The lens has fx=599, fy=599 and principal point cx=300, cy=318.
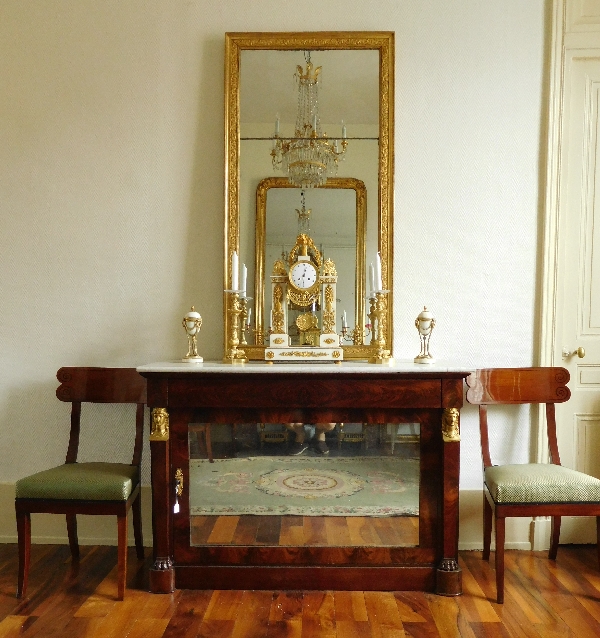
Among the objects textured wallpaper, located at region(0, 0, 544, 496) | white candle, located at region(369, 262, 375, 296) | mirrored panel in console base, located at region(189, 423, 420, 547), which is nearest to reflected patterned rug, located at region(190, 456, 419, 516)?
mirrored panel in console base, located at region(189, 423, 420, 547)

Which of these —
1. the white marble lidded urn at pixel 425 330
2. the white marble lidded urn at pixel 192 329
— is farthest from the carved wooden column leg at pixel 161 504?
the white marble lidded urn at pixel 425 330

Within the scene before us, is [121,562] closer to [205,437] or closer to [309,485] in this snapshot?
[205,437]

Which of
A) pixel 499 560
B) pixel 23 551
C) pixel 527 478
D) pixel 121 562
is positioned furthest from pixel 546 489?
pixel 23 551

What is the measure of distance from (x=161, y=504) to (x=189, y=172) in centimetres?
163

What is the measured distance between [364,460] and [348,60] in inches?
76.9

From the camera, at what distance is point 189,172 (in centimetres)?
308

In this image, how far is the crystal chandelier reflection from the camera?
9.87 ft

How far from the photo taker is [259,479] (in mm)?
2582

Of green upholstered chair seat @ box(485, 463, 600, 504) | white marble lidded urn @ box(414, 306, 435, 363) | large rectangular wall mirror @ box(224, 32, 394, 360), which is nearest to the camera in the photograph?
green upholstered chair seat @ box(485, 463, 600, 504)

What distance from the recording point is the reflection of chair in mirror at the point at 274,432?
8.38ft

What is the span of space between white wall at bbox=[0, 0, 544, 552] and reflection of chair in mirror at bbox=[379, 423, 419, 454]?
1.95 feet

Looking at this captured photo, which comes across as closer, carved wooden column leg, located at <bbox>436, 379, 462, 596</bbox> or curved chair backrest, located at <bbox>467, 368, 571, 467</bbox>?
carved wooden column leg, located at <bbox>436, 379, 462, 596</bbox>

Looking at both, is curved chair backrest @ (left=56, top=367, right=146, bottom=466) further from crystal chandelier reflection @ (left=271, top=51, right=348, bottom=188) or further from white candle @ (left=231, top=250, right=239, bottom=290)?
crystal chandelier reflection @ (left=271, top=51, right=348, bottom=188)

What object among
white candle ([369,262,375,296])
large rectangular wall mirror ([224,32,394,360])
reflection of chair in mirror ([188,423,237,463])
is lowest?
reflection of chair in mirror ([188,423,237,463])
